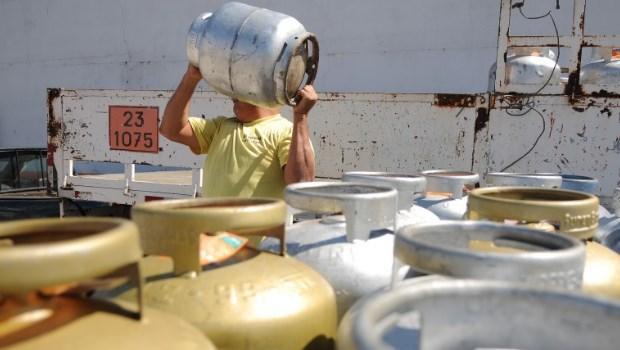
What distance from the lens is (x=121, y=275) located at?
82 centimetres

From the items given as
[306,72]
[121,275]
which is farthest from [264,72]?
[121,275]

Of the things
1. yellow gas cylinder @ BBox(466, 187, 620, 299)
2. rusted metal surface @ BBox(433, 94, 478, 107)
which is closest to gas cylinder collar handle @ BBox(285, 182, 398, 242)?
yellow gas cylinder @ BBox(466, 187, 620, 299)

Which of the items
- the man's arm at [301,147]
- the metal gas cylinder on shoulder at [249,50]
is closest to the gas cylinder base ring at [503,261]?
the metal gas cylinder on shoulder at [249,50]

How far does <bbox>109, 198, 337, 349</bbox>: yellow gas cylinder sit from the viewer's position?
3.33 feet

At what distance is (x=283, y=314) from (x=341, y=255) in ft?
1.29

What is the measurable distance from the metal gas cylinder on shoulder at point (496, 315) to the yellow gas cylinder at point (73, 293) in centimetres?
27

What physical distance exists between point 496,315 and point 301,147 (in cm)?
147

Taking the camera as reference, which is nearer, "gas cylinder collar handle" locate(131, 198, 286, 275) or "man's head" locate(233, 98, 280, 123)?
"gas cylinder collar handle" locate(131, 198, 286, 275)

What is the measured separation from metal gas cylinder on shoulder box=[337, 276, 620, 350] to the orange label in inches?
140

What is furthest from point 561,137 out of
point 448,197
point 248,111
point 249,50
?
point 249,50

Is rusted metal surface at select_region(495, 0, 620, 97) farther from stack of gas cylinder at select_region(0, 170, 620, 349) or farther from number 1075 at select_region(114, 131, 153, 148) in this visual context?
number 1075 at select_region(114, 131, 153, 148)

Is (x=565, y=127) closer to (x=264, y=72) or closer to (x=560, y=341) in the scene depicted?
(x=264, y=72)

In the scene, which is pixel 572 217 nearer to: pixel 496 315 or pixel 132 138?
pixel 496 315

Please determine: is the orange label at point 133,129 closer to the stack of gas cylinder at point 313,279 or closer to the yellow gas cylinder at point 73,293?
the stack of gas cylinder at point 313,279
